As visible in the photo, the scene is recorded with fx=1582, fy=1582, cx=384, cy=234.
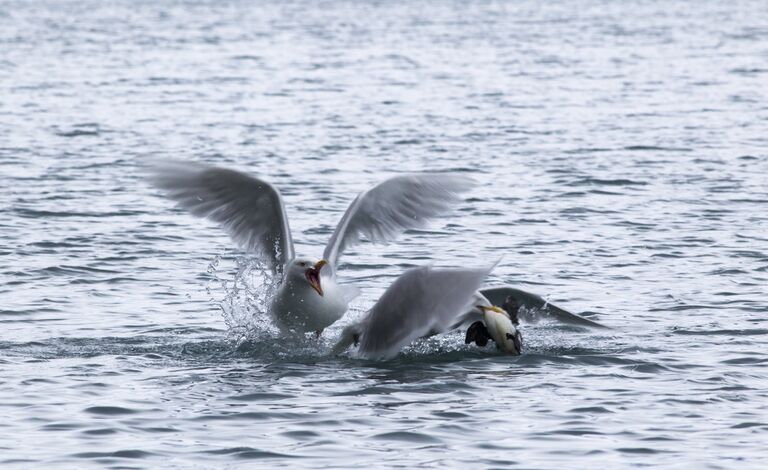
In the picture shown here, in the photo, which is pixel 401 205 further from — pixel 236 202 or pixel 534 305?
pixel 534 305

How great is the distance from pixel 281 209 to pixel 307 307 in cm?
121

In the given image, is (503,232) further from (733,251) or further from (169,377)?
(169,377)

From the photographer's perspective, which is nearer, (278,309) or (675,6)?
(278,309)

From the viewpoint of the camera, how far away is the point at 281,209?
14.6 meters

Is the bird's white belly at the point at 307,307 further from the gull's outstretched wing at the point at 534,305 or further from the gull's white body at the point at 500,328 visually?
the gull's outstretched wing at the point at 534,305

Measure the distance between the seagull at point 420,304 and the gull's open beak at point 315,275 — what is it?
2.47 ft

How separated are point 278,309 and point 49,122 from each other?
1941 cm

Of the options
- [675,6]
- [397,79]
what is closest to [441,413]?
[397,79]

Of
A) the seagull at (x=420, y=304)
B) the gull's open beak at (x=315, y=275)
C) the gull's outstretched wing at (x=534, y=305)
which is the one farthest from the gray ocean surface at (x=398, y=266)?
the gull's open beak at (x=315, y=275)

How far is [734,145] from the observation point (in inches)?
1088

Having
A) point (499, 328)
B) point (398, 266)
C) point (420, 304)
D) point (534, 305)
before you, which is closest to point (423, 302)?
point (420, 304)

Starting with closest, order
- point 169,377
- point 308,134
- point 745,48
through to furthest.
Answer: point 169,377, point 308,134, point 745,48

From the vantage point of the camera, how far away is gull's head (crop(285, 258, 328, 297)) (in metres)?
13.6

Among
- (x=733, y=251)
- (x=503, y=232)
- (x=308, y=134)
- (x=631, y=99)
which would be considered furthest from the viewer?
(x=631, y=99)
